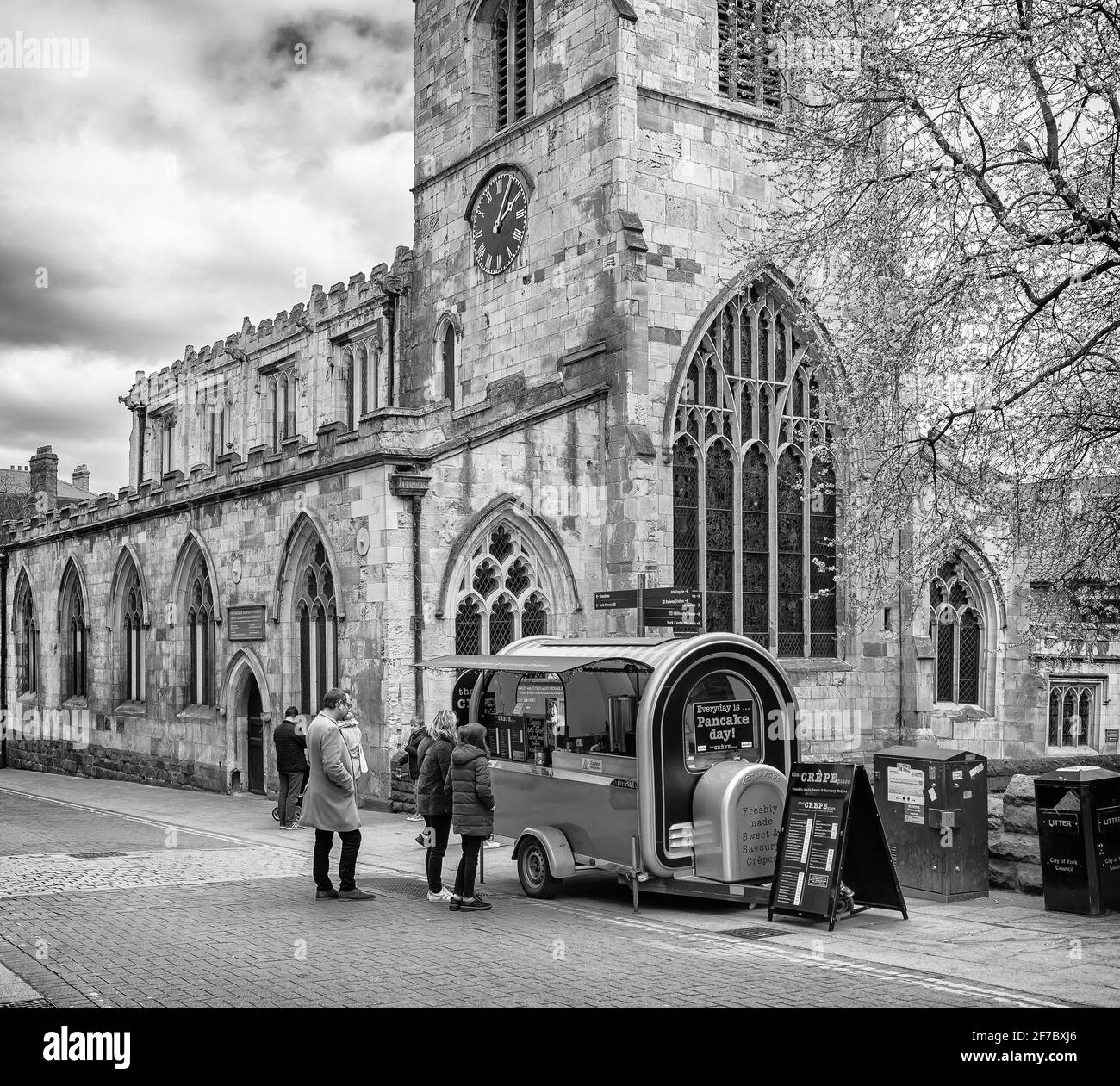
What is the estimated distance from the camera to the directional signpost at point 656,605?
733 inches

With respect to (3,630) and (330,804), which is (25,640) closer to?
(3,630)

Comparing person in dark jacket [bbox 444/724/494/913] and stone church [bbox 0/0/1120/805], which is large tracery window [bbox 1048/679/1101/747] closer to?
stone church [bbox 0/0/1120/805]

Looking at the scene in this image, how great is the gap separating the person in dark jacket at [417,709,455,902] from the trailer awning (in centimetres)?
89

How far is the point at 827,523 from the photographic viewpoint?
25.3m

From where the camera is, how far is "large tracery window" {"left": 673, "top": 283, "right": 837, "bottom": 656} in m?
23.2

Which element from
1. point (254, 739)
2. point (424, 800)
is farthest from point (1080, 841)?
point (254, 739)

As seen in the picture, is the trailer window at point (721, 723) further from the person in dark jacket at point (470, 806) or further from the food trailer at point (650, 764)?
the person in dark jacket at point (470, 806)

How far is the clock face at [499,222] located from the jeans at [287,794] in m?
10.6

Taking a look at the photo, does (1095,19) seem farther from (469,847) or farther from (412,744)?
(412,744)

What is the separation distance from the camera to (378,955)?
988 centimetres

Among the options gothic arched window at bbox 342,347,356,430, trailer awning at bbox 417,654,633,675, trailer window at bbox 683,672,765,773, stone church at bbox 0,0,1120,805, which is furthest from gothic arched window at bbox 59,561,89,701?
trailer window at bbox 683,672,765,773

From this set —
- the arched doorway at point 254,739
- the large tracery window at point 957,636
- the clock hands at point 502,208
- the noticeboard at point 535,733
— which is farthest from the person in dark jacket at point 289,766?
the large tracery window at point 957,636
